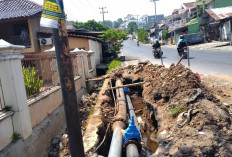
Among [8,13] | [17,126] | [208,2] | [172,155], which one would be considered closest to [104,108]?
[17,126]

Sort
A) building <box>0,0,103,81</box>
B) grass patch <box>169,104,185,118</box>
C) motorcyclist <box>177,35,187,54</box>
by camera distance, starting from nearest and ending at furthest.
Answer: grass patch <box>169,104,185,118</box>, motorcyclist <box>177,35,187,54</box>, building <box>0,0,103,81</box>

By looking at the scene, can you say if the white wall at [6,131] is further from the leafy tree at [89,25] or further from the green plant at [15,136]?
the leafy tree at [89,25]

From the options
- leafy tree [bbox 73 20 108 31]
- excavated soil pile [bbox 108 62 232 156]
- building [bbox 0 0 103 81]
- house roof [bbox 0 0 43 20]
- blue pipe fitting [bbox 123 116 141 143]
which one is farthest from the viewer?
leafy tree [bbox 73 20 108 31]

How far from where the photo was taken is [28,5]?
18.7m

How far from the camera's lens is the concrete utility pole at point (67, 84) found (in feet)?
7.61

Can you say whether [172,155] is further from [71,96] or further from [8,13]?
[8,13]

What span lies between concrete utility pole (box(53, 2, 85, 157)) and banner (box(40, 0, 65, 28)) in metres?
0.09

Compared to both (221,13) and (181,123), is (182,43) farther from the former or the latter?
(221,13)

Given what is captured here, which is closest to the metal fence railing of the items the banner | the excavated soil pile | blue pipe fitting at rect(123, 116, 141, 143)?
blue pipe fitting at rect(123, 116, 141, 143)

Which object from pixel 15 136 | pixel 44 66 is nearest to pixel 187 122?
pixel 15 136

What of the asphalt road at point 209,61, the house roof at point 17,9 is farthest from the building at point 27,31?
the asphalt road at point 209,61

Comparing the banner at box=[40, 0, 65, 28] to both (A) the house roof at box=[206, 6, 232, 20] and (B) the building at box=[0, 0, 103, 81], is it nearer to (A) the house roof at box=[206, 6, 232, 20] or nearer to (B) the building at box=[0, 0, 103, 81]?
(B) the building at box=[0, 0, 103, 81]

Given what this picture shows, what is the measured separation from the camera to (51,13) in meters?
2.14

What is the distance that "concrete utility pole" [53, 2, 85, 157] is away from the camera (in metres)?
2.32
